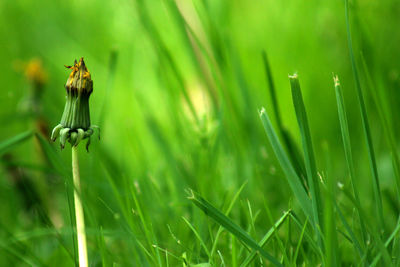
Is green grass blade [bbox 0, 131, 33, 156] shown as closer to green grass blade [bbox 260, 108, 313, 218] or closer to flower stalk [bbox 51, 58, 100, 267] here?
flower stalk [bbox 51, 58, 100, 267]

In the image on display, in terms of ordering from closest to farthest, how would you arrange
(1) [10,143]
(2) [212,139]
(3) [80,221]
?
(3) [80,221], (1) [10,143], (2) [212,139]

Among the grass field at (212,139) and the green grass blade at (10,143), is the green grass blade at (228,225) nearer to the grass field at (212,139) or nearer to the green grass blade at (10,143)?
the grass field at (212,139)

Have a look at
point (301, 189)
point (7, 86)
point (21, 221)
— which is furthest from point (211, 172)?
point (7, 86)

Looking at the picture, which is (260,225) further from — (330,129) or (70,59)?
(70,59)

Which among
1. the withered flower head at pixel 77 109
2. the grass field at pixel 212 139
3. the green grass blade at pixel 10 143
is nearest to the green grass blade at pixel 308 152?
the grass field at pixel 212 139

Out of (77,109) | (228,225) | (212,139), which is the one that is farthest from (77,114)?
(212,139)

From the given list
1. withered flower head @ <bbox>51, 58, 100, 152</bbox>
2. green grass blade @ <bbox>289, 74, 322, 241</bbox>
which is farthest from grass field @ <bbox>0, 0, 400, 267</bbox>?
withered flower head @ <bbox>51, 58, 100, 152</bbox>

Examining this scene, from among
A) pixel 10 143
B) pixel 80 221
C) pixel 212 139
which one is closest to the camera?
pixel 80 221

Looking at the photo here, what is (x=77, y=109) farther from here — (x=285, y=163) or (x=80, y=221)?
(x=285, y=163)
